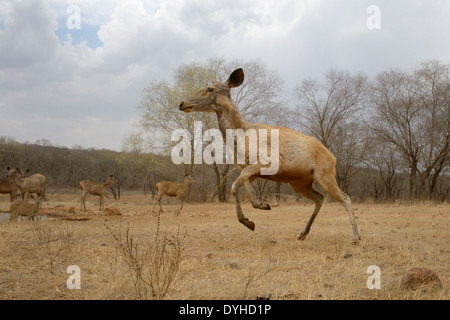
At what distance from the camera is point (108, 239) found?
22.0ft

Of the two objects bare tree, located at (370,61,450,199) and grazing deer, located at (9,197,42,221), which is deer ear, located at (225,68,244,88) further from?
bare tree, located at (370,61,450,199)

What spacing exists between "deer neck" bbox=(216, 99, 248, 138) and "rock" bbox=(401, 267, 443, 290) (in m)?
3.79

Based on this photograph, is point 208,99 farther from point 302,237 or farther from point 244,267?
point 244,267

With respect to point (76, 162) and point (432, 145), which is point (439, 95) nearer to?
point (432, 145)

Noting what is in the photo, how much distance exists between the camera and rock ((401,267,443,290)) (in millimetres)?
3203

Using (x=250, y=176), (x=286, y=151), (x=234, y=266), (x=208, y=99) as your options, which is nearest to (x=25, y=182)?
(x=208, y=99)

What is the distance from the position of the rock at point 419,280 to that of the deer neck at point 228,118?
3785mm

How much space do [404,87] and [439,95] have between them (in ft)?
7.84

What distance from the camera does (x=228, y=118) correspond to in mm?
6539

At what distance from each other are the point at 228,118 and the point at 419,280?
13.5ft

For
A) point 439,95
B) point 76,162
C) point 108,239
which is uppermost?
point 439,95

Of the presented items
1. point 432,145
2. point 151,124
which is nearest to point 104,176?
point 151,124

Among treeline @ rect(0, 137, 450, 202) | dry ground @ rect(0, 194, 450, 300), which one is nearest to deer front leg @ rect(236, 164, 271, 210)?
dry ground @ rect(0, 194, 450, 300)

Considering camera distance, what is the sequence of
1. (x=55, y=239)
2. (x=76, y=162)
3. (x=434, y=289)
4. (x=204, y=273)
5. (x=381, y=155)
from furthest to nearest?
(x=76, y=162) < (x=381, y=155) < (x=55, y=239) < (x=204, y=273) < (x=434, y=289)
